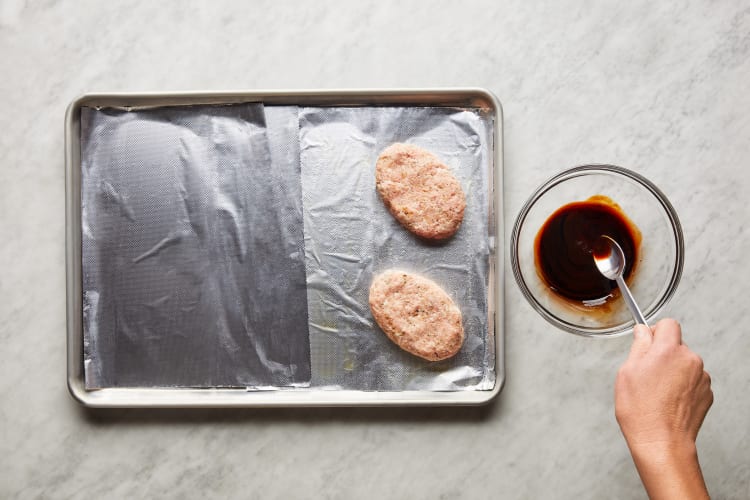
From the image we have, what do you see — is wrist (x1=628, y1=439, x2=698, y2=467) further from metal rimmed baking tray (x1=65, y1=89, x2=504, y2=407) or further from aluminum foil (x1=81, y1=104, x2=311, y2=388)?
aluminum foil (x1=81, y1=104, x2=311, y2=388)

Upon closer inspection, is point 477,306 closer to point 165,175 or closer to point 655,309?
point 655,309

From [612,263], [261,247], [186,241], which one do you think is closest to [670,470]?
[612,263]

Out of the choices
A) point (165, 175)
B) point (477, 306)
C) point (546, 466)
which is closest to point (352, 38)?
point (165, 175)

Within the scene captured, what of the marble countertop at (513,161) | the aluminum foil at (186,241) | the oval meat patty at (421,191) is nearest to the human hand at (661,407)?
the marble countertop at (513,161)

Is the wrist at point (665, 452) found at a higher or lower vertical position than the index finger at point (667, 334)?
lower

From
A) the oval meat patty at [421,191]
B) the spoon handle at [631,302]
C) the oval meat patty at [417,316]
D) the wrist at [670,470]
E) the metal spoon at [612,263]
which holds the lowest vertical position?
the wrist at [670,470]

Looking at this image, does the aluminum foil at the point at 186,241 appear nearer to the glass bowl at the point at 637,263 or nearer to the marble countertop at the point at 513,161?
the marble countertop at the point at 513,161

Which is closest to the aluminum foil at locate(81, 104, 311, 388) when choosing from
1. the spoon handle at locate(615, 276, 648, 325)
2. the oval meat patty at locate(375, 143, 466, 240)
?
the oval meat patty at locate(375, 143, 466, 240)
